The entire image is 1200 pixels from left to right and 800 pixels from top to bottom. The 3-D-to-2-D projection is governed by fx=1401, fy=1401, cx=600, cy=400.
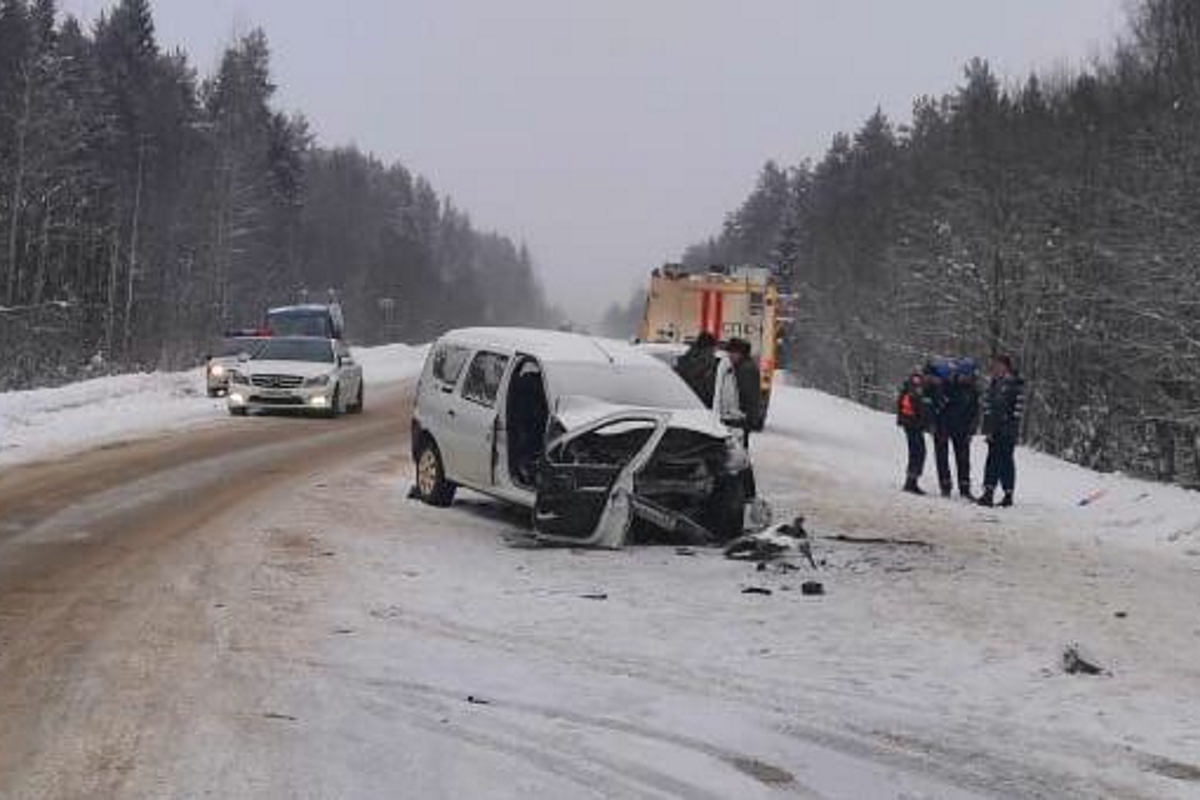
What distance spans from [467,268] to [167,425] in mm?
160880

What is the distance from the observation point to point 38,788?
16.6 feet

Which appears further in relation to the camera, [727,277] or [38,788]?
[727,277]

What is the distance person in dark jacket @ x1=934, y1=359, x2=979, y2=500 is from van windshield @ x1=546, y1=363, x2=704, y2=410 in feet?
17.5

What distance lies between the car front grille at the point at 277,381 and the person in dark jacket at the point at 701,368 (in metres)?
11.2

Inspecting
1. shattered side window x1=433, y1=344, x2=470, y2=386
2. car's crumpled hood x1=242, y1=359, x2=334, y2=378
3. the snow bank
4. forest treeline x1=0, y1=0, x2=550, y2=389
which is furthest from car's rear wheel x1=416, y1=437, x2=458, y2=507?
forest treeline x1=0, y1=0, x2=550, y2=389

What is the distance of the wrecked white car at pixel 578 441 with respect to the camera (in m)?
11.1

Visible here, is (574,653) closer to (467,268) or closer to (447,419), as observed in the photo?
(447,419)

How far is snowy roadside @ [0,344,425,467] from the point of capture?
18.3 m

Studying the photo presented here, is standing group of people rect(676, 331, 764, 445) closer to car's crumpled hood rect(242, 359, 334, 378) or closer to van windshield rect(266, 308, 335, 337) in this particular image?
car's crumpled hood rect(242, 359, 334, 378)

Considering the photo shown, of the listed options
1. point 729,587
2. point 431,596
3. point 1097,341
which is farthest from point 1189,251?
point 431,596

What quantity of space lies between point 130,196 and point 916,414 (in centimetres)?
5688

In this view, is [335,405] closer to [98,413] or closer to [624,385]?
[98,413]

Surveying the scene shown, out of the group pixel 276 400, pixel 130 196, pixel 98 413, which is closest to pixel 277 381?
pixel 276 400

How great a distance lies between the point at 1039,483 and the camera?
19172 mm
